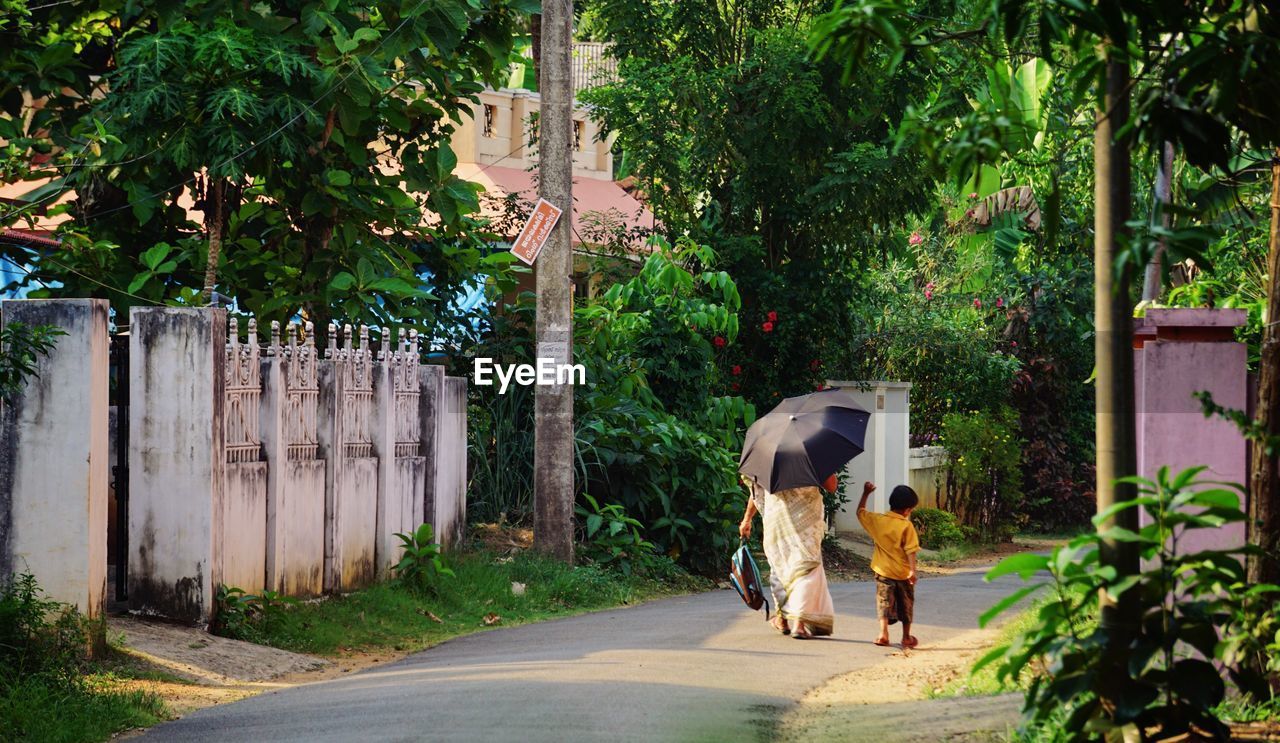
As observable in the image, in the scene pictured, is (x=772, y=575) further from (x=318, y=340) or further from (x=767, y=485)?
(x=318, y=340)

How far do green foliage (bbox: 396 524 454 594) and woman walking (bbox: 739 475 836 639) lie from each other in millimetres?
3094

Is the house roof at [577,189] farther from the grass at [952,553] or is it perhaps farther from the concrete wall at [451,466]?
the concrete wall at [451,466]

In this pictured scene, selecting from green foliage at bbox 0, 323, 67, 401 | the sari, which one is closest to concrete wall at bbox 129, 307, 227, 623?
green foliage at bbox 0, 323, 67, 401

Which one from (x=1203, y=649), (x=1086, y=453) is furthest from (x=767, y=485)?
(x=1086, y=453)

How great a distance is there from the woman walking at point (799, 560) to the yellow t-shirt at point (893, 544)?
470mm

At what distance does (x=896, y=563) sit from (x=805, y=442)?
110cm

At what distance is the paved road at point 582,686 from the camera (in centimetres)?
749

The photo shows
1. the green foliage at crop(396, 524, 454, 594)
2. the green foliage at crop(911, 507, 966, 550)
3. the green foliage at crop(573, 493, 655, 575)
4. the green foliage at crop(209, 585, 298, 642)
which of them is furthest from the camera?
the green foliage at crop(911, 507, 966, 550)

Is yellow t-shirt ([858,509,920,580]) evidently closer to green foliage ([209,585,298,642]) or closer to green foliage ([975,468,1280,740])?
green foliage ([209,585,298,642])

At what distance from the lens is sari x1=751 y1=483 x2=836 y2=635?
1150cm

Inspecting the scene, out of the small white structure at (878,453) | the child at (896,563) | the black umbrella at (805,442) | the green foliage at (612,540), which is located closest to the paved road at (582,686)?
the child at (896,563)

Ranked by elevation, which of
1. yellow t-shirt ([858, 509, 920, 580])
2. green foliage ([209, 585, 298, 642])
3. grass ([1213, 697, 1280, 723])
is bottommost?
green foliage ([209, 585, 298, 642])

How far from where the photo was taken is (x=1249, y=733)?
555 centimetres

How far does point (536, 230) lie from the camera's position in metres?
14.2
